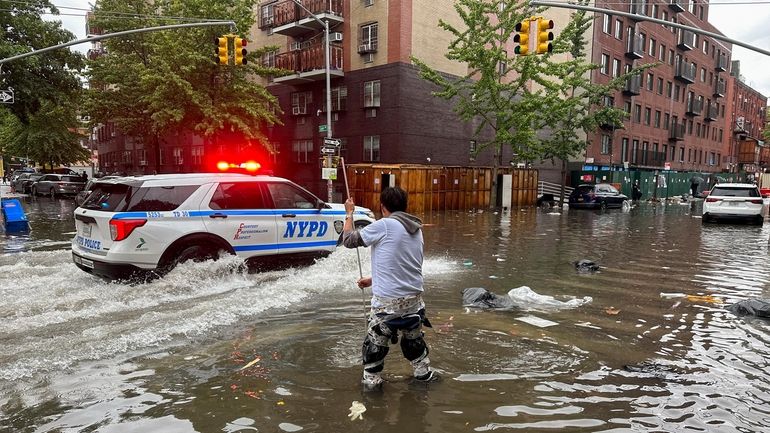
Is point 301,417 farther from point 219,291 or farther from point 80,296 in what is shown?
point 80,296

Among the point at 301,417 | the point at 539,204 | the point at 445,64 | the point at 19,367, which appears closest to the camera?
the point at 301,417

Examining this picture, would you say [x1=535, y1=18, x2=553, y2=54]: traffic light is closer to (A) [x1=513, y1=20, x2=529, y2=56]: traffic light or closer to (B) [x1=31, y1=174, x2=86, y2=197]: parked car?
(A) [x1=513, y1=20, x2=529, y2=56]: traffic light

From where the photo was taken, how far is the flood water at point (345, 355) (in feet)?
12.7

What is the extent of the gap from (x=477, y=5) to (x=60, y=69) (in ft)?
67.5

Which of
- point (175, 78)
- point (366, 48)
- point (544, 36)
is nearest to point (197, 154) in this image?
point (366, 48)

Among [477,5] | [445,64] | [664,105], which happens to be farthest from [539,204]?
[664,105]

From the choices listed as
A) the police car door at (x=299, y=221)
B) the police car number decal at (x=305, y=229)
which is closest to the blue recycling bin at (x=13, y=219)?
the police car door at (x=299, y=221)

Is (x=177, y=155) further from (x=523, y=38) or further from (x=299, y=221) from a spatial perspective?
(x=299, y=221)

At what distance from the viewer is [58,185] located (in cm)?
3306

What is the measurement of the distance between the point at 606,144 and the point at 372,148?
2355 cm

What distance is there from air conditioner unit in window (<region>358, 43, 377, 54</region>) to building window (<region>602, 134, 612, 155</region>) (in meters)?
23.2

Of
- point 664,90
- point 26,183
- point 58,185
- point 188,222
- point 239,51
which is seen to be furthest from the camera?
point 664,90

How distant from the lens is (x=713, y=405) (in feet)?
13.4

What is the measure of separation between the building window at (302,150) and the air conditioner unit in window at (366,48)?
22.2 feet
